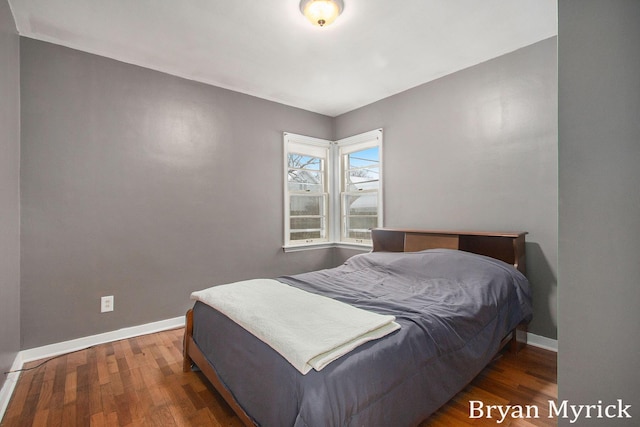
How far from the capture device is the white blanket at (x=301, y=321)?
3.91 feet

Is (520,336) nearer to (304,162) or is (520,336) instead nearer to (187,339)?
(187,339)

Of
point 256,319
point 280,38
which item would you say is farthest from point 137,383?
point 280,38

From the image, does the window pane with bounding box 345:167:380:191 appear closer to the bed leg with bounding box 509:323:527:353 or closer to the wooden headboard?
the wooden headboard

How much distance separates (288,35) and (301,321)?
7.18 ft

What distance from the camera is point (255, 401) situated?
1320mm

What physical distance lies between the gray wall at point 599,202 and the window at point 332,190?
292 centimetres

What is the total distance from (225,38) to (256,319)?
223 cm

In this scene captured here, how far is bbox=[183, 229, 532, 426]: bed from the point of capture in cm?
113

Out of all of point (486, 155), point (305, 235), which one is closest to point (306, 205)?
point (305, 235)

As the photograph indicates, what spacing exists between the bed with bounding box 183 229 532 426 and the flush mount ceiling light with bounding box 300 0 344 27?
1.92 metres

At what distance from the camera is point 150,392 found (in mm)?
1837

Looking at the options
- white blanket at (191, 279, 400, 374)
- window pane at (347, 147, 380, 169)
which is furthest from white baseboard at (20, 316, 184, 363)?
window pane at (347, 147, 380, 169)

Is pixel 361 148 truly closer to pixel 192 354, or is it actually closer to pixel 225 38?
pixel 225 38

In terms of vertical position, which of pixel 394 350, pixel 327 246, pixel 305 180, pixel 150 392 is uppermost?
pixel 305 180
